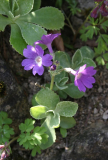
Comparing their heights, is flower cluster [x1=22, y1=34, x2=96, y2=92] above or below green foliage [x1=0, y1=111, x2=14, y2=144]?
above

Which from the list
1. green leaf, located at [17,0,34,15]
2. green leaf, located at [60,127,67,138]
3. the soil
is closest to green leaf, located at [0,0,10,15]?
green leaf, located at [17,0,34,15]

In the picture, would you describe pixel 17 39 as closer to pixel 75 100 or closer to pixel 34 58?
pixel 34 58

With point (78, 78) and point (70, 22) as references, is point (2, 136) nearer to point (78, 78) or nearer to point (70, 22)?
point (78, 78)

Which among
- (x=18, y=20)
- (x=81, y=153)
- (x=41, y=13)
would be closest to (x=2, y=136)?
(x=81, y=153)

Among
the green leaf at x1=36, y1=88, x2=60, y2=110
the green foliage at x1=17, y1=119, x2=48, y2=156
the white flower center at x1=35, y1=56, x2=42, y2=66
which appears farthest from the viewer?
the green leaf at x1=36, y1=88, x2=60, y2=110

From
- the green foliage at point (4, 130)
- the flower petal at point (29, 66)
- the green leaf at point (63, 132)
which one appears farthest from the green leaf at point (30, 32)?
the green leaf at point (63, 132)

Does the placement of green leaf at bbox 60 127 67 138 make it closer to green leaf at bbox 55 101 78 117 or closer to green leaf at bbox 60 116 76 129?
green leaf at bbox 60 116 76 129
